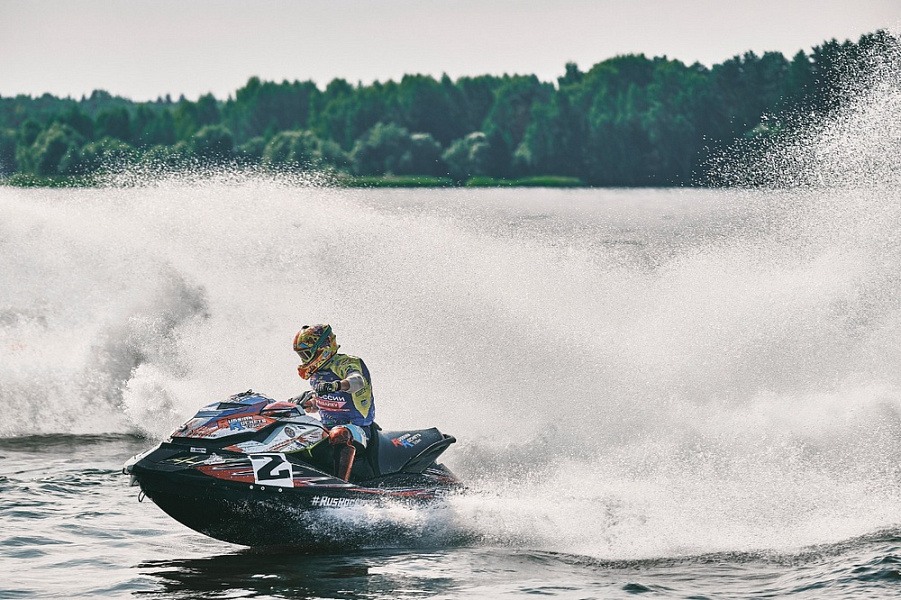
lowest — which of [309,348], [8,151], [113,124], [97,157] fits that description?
[309,348]

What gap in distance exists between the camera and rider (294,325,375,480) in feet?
33.9

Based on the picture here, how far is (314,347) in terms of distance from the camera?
10406mm

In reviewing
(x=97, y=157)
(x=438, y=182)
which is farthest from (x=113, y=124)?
(x=438, y=182)

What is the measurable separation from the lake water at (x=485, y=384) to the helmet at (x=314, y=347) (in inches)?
55.7

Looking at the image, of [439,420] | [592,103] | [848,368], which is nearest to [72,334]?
[439,420]

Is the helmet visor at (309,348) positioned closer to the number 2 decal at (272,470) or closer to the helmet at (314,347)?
the helmet at (314,347)

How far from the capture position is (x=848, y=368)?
1539 cm

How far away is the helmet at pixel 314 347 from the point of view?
1039 centimetres

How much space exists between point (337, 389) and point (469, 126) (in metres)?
119

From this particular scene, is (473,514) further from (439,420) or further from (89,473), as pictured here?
(89,473)

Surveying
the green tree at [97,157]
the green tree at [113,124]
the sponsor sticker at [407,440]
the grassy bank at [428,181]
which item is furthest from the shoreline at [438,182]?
the sponsor sticker at [407,440]

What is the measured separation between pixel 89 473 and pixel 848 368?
390 inches

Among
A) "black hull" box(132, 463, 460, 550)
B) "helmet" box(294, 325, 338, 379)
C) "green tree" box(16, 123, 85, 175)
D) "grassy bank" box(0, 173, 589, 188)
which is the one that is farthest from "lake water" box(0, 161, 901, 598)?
"green tree" box(16, 123, 85, 175)

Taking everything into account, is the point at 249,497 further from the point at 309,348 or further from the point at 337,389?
the point at 309,348
